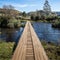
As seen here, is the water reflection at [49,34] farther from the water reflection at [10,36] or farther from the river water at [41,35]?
the water reflection at [10,36]

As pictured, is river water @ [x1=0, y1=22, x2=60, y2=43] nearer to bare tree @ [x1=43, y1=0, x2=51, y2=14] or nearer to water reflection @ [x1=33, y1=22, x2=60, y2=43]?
water reflection @ [x1=33, y1=22, x2=60, y2=43]

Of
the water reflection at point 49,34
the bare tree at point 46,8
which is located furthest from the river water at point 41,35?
the bare tree at point 46,8

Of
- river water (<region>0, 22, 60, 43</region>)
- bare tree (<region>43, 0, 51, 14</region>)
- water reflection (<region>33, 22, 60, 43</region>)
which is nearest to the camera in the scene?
water reflection (<region>33, 22, 60, 43</region>)

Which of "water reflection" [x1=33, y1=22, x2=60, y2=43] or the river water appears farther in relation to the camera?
the river water

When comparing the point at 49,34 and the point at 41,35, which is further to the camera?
the point at 49,34

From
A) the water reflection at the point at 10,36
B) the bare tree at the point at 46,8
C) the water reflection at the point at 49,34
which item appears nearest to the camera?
the water reflection at the point at 49,34

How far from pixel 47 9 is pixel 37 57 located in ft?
278

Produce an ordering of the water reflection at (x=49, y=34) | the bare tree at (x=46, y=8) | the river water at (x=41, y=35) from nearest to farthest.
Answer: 1. the water reflection at (x=49, y=34)
2. the river water at (x=41, y=35)
3. the bare tree at (x=46, y=8)

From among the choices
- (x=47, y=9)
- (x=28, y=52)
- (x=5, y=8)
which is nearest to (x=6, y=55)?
(x=28, y=52)

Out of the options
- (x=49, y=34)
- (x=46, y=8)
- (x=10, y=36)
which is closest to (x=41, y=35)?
(x=49, y=34)

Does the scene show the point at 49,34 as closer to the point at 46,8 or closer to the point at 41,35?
the point at 41,35

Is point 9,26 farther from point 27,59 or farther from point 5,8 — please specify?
point 27,59

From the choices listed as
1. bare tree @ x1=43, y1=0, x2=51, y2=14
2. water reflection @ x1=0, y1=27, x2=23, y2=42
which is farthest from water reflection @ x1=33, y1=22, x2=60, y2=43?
bare tree @ x1=43, y1=0, x2=51, y2=14

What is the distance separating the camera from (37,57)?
675 cm
